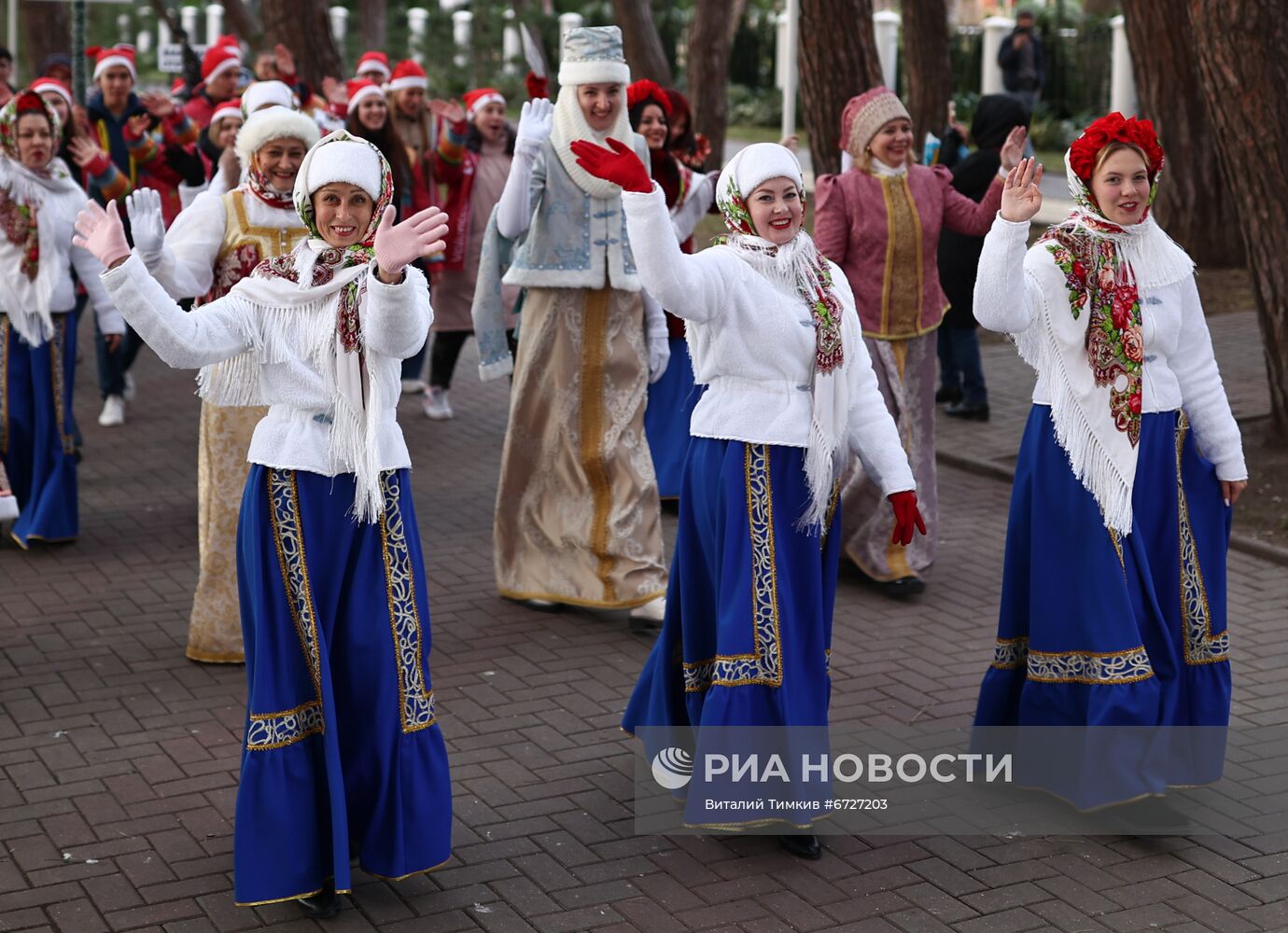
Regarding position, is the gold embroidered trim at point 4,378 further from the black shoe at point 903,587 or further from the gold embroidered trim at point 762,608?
the gold embroidered trim at point 762,608

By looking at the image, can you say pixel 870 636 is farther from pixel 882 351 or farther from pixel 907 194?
pixel 907 194

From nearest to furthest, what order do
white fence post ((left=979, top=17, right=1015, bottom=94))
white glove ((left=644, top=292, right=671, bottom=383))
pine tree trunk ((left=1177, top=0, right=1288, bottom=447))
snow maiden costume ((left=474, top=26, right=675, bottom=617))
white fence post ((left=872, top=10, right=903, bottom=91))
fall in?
snow maiden costume ((left=474, top=26, right=675, bottom=617))
white glove ((left=644, top=292, right=671, bottom=383))
pine tree trunk ((left=1177, top=0, right=1288, bottom=447))
white fence post ((left=872, top=10, right=903, bottom=91))
white fence post ((left=979, top=17, right=1015, bottom=94))

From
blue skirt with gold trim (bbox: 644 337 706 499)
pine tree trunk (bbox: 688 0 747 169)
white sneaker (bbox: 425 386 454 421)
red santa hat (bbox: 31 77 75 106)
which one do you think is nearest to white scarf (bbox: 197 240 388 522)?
blue skirt with gold trim (bbox: 644 337 706 499)

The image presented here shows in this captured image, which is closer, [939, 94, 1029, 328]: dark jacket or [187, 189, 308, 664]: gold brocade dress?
[187, 189, 308, 664]: gold brocade dress

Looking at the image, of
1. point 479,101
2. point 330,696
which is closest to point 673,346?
point 479,101

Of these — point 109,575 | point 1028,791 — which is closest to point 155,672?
point 109,575

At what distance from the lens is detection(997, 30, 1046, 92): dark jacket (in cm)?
2559

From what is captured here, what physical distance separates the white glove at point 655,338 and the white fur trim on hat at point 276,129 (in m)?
1.60

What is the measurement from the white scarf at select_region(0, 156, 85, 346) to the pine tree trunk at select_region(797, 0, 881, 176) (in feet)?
16.7

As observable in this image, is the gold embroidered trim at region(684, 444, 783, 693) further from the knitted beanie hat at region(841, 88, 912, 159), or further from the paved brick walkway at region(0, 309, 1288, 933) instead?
the knitted beanie hat at region(841, 88, 912, 159)

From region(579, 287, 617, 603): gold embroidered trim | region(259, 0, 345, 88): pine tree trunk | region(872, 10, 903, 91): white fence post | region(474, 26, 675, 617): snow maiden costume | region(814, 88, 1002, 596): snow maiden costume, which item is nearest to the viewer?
region(474, 26, 675, 617): snow maiden costume

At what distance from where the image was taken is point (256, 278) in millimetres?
4535

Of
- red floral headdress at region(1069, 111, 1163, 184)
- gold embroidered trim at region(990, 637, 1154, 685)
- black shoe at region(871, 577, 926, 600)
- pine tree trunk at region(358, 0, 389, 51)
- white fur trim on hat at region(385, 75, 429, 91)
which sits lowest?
black shoe at region(871, 577, 926, 600)

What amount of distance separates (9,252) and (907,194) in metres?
3.83
